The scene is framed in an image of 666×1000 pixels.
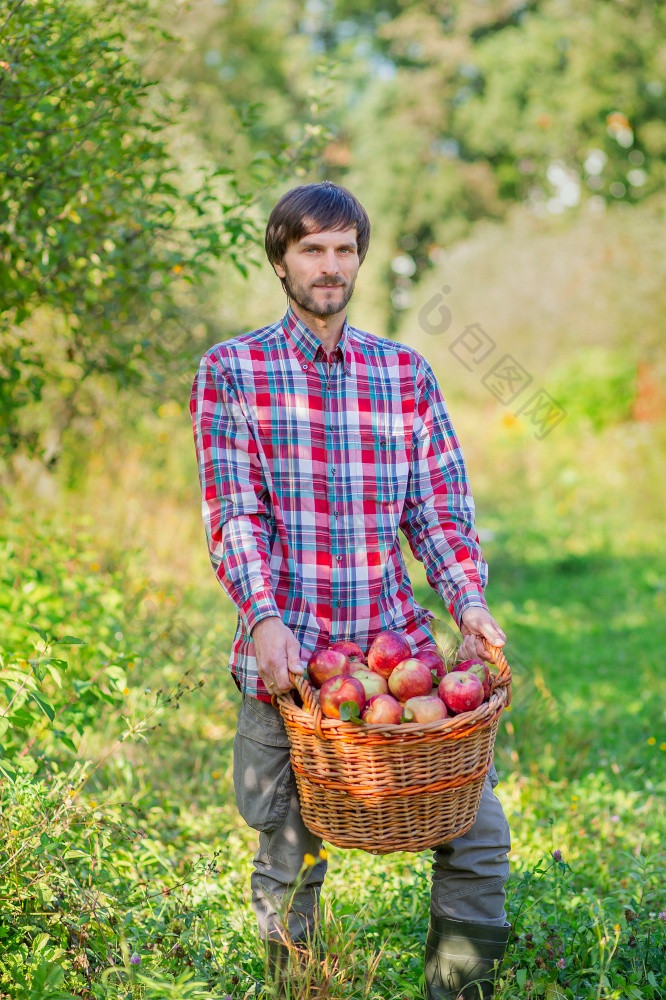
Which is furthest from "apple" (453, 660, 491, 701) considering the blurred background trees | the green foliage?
the green foliage

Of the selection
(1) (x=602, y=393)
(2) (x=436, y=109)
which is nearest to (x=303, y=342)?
(1) (x=602, y=393)

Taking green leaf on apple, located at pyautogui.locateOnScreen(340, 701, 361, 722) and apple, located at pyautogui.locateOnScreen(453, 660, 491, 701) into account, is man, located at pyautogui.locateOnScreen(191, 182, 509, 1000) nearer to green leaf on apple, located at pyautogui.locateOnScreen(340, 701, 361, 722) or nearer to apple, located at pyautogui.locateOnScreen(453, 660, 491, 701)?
apple, located at pyautogui.locateOnScreen(453, 660, 491, 701)

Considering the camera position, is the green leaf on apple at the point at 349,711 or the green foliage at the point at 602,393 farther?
the green foliage at the point at 602,393

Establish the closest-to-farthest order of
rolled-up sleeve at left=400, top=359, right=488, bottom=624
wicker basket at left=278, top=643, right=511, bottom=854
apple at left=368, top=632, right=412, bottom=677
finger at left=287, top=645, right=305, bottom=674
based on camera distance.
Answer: wicker basket at left=278, top=643, right=511, bottom=854 → finger at left=287, top=645, right=305, bottom=674 → apple at left=368, top=632, right=412, bottom=677 → rolled-up sleeve at left=400, top=359, right=488, bottom=624

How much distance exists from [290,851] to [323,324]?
Answer: 49.6 inches

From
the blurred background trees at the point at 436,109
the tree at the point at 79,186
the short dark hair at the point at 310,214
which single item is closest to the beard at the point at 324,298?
the short dark hair at the point at 310,214

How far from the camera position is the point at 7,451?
474 centimetres

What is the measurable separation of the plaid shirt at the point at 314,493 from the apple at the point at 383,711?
0.29 meters

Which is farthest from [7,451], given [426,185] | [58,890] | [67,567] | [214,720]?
[426,185]

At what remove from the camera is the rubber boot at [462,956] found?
245 cm

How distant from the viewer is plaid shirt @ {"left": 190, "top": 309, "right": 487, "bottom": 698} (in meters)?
2.40

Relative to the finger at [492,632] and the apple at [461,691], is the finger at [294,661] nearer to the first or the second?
the apple at [461,691]

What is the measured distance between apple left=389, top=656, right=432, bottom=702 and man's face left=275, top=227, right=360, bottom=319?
0.84 m

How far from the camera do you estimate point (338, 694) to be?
212cm
